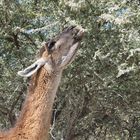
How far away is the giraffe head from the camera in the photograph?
631 cm

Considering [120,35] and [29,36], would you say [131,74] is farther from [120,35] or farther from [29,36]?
[29,36]

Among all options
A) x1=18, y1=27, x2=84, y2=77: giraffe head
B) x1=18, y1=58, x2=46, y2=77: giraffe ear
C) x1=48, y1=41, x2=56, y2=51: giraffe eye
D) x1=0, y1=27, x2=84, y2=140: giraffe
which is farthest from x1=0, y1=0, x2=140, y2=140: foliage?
x1=18, y1=58, x2=46, y2=77: giraffe ear

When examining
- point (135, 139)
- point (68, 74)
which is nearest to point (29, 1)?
point (68, 74)

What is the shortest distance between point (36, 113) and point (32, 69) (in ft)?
1.85

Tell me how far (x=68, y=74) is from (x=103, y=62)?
0.85m

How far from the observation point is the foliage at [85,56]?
289 inches

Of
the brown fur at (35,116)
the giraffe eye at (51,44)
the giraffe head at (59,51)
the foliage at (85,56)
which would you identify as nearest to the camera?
the brown fur at (35,116)

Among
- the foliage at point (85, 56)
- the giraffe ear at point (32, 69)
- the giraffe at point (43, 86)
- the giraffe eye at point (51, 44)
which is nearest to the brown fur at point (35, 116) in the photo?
the giraffe at point (43, 86)

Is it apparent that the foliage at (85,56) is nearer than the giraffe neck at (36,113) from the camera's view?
No

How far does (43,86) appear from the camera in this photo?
6.17m

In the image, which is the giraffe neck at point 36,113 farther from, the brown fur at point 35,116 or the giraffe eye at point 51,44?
the giraffe eye at point 51,44

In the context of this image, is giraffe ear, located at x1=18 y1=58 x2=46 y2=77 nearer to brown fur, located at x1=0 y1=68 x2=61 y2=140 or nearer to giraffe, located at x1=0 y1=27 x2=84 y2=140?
giraffe, located at x1=0 y1=27 x2=84 y2=140

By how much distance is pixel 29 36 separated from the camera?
9.84 metres

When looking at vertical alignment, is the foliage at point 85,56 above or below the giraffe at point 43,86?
below
